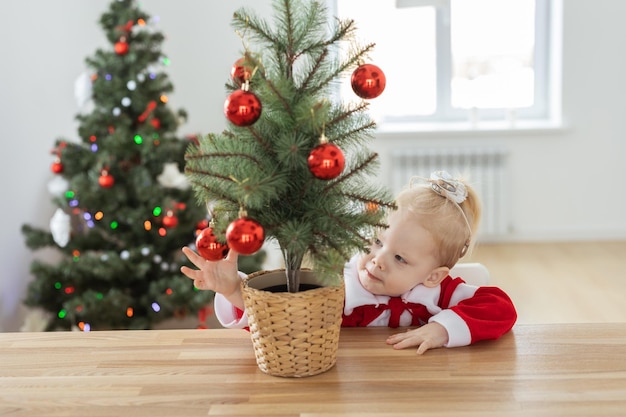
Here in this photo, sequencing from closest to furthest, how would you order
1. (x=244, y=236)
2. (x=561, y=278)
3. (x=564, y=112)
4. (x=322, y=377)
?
(x=244, y=236), (x=322, y=377), (x=561, y=278), (x=564, y=112)

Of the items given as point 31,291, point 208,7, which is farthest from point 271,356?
point 208,7

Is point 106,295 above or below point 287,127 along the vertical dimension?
below

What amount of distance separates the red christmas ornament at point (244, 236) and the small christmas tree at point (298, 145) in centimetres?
1

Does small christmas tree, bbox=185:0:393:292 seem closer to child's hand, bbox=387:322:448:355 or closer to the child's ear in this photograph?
child's hand, bbox=387:322:448:355

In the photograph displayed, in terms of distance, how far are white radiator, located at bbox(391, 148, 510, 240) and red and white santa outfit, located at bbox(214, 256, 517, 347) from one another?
3950mm

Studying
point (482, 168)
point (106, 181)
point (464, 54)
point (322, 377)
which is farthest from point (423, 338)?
point (464, 54)

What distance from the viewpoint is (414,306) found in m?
1.50

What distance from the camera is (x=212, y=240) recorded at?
1184 millimetres

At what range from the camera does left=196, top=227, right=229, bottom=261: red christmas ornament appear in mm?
1182

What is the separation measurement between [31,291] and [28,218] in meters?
0.52

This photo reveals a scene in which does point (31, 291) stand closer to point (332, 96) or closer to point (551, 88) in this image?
point (332, 96)

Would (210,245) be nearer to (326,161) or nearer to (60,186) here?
(326,161)

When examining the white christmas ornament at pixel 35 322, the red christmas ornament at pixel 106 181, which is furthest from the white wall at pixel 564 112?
the white christmas ornament at pixel 35 322

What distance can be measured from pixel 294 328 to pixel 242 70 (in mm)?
410
